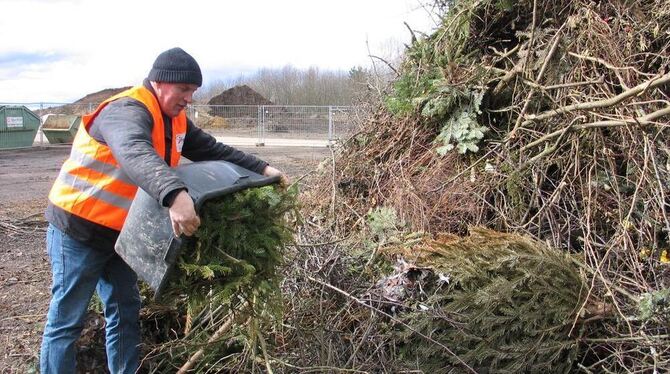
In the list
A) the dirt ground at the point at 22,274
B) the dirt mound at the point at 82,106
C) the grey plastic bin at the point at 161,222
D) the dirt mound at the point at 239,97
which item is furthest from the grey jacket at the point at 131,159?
the dirt mound at the point at 239,97

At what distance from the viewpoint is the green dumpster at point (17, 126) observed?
17.6 metres

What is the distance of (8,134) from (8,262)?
1506 centimetres

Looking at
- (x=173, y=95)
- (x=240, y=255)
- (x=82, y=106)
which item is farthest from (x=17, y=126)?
(x=240, y=255)

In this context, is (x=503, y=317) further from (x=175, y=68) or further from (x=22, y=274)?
(x=22, y=274)

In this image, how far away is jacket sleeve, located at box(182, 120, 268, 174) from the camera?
3.06 m

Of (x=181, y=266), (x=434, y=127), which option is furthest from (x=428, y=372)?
(x=434, y=127)

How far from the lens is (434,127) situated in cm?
478

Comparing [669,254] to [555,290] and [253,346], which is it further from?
[253,346]

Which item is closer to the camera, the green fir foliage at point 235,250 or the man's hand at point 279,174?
the green fir foliage at point 235,250

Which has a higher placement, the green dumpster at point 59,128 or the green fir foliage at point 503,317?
the green fir foliage at point 503,317

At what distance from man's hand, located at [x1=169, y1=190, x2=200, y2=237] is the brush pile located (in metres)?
1.15

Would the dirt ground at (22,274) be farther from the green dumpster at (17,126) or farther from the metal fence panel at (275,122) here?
the metal fence panel at (275,122)

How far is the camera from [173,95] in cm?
261

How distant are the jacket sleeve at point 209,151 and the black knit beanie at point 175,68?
53 centimetres
